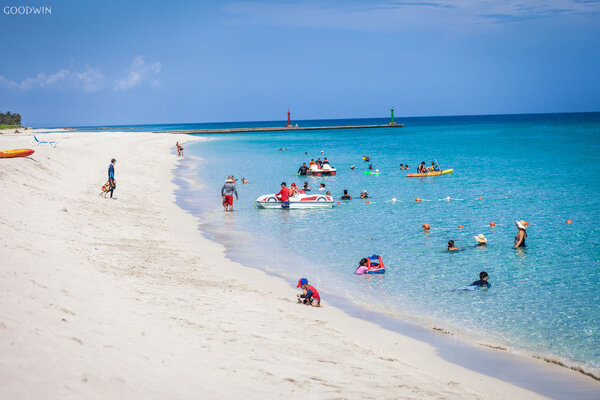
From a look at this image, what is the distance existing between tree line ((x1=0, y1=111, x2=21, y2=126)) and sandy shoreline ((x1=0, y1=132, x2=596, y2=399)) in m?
125

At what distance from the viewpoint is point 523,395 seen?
27.5 ft

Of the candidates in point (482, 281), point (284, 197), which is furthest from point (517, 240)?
point (284, 197)

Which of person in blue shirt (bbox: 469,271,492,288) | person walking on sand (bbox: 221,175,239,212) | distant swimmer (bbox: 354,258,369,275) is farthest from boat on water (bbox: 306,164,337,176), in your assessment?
person in blue shirt (bbox: 469,271,492,288)

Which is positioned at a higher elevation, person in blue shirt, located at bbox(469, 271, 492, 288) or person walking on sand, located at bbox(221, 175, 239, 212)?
person walking on sand, located at bbox(221, 175, 239, 212)

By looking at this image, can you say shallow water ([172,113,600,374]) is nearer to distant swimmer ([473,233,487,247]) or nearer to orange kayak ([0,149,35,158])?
distant swimmer ([473,233,487,247])

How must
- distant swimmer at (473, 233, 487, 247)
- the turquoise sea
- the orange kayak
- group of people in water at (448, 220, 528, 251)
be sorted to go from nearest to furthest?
the turquoise sea → group of people in water at (448, 220, 528, 251) → distant swimmer at (473, 233, 487, 247) → the orange kayak

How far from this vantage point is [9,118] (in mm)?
124562

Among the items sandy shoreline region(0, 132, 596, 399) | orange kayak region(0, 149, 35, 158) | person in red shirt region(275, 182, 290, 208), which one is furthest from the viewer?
person in red shirt region(275, 182, 290, 208)

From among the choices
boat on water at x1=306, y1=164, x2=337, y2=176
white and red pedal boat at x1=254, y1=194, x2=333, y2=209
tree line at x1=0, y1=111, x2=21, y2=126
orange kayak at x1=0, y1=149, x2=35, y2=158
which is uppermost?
tree line at x1=0, y1=111, x2=21, y2=126

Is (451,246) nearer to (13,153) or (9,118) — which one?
(13,153)

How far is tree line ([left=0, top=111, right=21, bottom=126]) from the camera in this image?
123500 mm

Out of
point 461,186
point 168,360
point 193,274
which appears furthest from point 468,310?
point 461,186

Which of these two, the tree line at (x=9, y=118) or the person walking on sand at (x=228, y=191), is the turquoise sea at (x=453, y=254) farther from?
the tree line at (x=9, y=118)

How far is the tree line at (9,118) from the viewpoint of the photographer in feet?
405
